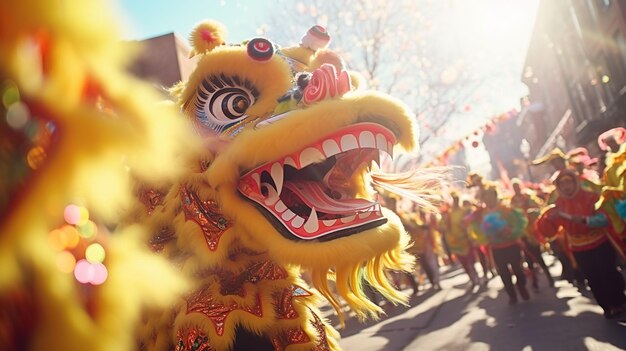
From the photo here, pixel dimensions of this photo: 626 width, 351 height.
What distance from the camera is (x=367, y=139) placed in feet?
5.65

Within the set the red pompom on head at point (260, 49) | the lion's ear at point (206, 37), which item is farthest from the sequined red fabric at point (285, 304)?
the lion's ear at point (206, 37)

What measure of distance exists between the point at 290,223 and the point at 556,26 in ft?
88.3

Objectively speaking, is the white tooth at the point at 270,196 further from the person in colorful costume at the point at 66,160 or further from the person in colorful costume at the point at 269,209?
the person in colorful costume at the point at 66,160

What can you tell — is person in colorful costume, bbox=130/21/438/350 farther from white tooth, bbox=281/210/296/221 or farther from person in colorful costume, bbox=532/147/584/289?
person in colorful costume, bbox=532/147/584/289

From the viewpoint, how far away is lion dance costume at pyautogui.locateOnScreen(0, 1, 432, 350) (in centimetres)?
54

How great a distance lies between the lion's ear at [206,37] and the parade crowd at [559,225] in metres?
1.30

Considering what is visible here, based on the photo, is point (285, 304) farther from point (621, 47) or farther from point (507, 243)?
point (621, 47)

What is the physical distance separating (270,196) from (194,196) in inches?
11.6

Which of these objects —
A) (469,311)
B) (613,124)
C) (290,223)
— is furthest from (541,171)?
(290,223)

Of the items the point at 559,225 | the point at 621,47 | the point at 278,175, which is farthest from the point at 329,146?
the point at 621,47

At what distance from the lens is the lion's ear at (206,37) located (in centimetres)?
216

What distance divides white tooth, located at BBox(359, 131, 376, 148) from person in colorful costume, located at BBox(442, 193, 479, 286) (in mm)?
8778

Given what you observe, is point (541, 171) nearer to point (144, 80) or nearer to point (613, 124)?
point (613, 124)

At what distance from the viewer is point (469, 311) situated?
22.9ft
